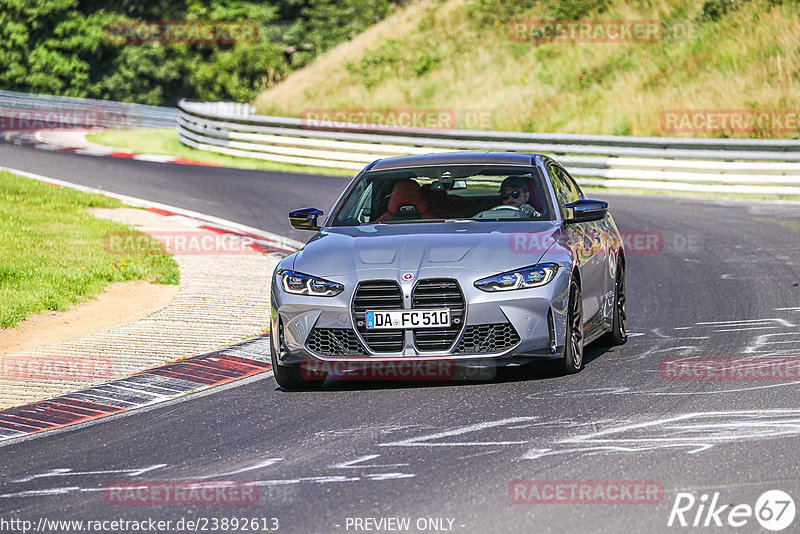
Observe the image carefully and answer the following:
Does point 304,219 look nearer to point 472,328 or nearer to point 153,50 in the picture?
point 472,328

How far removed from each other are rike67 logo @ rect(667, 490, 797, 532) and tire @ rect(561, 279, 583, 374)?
2972 millimetres

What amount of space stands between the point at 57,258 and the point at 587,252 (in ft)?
26.1

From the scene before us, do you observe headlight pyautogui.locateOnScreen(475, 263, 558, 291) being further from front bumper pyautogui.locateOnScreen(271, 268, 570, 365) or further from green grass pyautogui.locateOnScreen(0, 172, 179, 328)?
green grass pyautogui.locateOnScreen(0, 172, 179, 328)

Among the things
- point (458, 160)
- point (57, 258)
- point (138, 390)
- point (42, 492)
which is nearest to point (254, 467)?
point (42, 492)

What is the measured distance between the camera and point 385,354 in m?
8.14

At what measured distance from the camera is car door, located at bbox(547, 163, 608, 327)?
9070 mm

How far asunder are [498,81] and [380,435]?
29.2m

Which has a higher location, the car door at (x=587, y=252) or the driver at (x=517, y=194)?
the driver at (x=517, y=194)

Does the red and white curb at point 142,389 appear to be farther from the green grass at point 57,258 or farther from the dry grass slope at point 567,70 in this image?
the dry grass slope at point 567,70

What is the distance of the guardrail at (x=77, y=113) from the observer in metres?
42.2

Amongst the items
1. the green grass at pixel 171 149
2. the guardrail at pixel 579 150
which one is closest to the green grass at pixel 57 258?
the green grass at pixel 171 149

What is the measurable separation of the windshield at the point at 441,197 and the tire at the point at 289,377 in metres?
1.37

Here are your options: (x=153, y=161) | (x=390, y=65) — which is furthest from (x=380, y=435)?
(x=390, y=65)

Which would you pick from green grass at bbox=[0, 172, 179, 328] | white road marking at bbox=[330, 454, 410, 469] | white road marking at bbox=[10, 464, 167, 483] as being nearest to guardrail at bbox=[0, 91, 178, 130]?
green grass at bbox=[0, 172, 179, 328]
